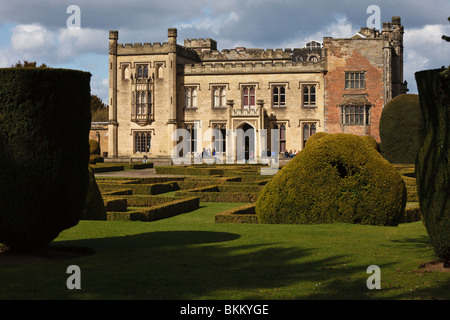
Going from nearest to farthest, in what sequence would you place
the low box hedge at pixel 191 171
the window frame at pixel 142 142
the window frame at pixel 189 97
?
the low box hedge at pixel 191 171 → the window frame at pixel 189 97 → the window frame at pixel 142 142

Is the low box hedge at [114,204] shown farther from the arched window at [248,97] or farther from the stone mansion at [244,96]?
the arched window at [248,97]

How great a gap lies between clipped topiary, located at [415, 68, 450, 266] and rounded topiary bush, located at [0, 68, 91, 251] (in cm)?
514

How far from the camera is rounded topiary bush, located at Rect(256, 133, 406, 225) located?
41.1ft

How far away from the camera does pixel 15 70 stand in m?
8.70

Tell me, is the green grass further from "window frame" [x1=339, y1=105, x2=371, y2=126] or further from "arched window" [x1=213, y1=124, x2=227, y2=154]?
"arched window" [x1=213, y1=124, x2=227, y2=154]

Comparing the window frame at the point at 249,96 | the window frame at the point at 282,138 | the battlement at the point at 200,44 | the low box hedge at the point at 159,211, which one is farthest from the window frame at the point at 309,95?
the low box hedge at the point at 159,211

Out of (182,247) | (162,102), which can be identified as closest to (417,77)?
(182,247)

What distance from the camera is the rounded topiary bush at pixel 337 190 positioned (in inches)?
494

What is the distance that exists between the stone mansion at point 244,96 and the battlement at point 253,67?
9cm

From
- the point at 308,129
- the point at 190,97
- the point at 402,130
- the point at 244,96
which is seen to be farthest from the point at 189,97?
the point at 402,130

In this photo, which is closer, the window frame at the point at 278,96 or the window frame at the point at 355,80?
the window frame at the point at 355,80
